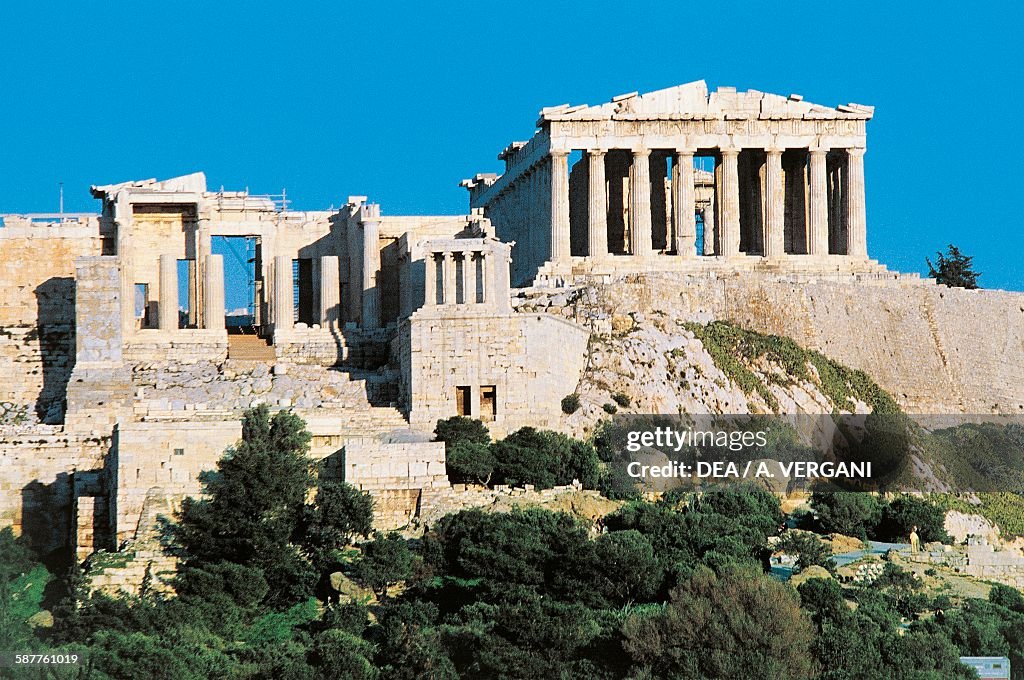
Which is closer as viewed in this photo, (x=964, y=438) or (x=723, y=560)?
(x=723, y=560)

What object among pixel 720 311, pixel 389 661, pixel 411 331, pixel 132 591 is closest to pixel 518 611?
pixel 389 661

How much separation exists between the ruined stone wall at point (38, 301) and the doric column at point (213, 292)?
3333mm

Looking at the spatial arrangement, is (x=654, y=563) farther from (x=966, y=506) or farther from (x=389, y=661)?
(x=966, y=506)

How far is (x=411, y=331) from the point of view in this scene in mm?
64625

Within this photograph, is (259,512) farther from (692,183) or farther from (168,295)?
(692,183)

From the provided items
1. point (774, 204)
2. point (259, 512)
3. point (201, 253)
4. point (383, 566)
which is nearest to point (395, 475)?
point (259, 512)

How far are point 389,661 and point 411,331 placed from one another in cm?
1513

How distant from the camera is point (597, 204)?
8050 centimetres

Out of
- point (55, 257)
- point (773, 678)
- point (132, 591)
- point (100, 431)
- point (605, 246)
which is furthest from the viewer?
point (605, 246)

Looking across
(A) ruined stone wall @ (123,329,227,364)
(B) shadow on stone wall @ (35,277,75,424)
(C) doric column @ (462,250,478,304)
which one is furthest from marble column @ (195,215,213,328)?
(C) doric column @ (462,250,478,304)

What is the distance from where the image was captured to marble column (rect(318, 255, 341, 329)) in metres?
75.2

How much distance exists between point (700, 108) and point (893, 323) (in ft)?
31.9

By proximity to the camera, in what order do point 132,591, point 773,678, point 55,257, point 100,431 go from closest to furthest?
point 773,678
point 132,591
point 100,431
point 55,257

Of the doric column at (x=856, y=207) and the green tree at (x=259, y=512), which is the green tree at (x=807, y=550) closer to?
the green tree at (x=259, y=512)
